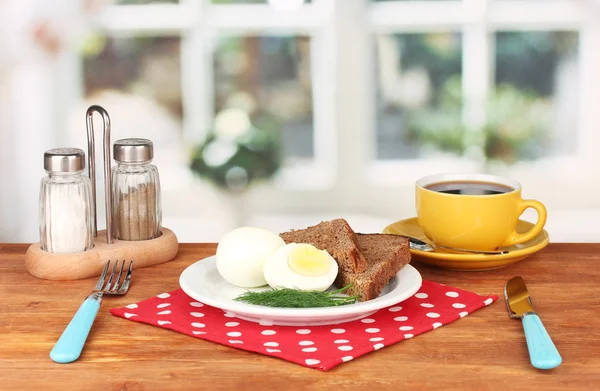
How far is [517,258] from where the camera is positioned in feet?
4.25

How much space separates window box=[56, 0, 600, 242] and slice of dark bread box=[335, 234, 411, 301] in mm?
1334

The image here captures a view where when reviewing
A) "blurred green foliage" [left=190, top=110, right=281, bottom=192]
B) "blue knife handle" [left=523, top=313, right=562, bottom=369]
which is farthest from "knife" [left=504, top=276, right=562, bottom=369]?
"blurred green foliage" [left=190, top=110, right=281, bottom=192]

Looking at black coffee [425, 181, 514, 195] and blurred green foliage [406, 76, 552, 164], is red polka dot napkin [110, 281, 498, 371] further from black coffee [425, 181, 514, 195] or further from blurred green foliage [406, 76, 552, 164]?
blurred green foliage [406, 76, 552, 164]

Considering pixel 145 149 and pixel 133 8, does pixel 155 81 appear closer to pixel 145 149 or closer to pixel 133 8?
pixel 133 8

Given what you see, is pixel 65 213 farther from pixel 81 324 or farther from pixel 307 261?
pixel 307 261

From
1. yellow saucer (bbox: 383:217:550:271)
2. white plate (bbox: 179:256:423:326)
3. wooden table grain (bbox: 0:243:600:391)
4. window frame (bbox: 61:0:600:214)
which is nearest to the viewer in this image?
wooden table grain (bbox: 0:243:600:391)

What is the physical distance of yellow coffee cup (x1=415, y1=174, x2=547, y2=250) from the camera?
1279mm

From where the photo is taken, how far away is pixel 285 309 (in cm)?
100

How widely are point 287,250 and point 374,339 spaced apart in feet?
0.60

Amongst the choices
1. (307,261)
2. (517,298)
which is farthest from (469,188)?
(307,261)

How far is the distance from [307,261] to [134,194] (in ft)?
1.29

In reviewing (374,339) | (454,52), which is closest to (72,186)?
(374,339)

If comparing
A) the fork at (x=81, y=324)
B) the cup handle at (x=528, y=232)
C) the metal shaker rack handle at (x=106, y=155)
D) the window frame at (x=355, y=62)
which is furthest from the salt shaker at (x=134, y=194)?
the window frame at (x=355, y=62)

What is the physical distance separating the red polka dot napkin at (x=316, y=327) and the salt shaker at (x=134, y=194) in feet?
0.71
